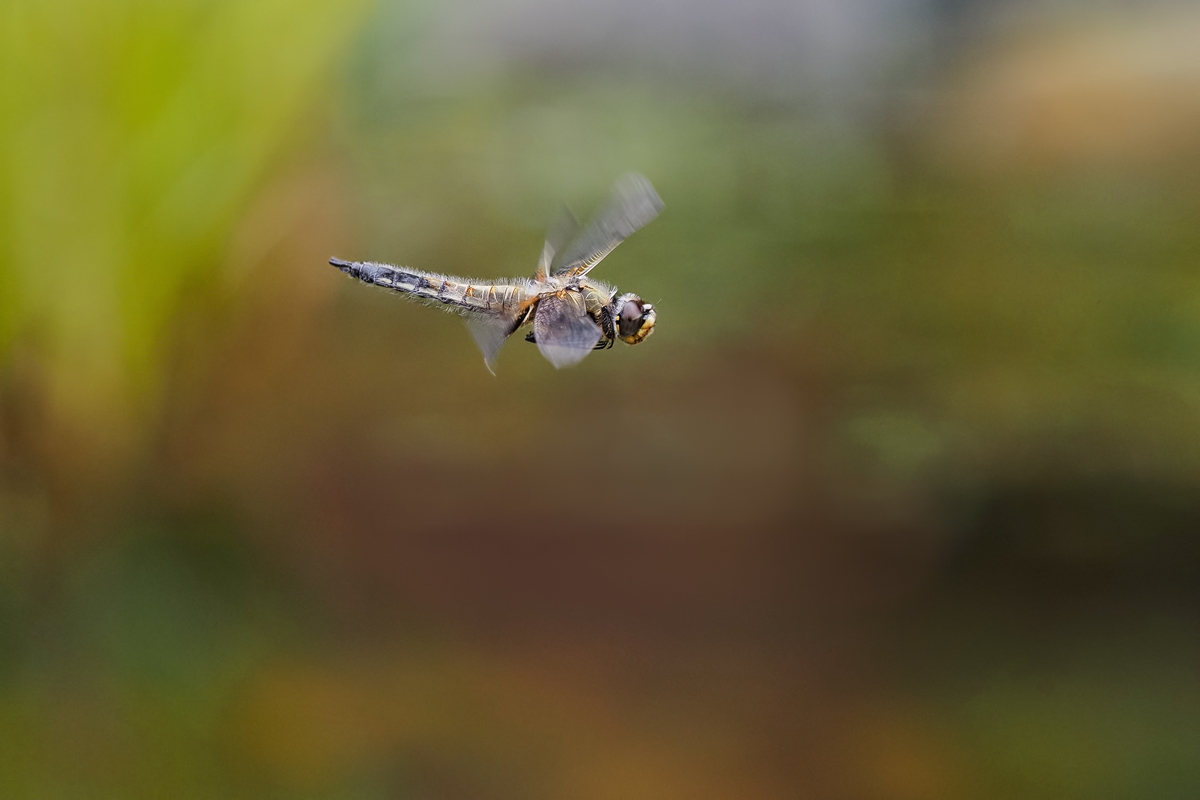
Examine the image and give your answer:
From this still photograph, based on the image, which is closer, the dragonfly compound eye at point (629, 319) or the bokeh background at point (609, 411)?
the dragonfly compound eye at point (629, 319)

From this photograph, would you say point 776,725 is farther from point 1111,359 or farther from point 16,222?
point 16,222

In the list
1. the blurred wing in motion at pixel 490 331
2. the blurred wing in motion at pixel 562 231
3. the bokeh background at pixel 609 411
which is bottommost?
the blurred wing in motion at pixel 490 331

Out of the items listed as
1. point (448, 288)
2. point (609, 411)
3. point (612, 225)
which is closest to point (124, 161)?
point (609, 411)

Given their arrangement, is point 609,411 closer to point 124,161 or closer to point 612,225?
point 124,161

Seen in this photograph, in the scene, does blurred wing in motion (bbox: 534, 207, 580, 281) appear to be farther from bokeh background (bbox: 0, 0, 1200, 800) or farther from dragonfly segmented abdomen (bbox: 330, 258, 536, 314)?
bokeh background (bbox: 0, 0, 1200, 800)

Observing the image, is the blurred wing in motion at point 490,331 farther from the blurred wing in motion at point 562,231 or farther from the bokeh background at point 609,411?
the bokeh background at point 609,411

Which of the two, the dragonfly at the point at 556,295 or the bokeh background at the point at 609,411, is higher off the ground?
the bokeh background at the point at 609,411

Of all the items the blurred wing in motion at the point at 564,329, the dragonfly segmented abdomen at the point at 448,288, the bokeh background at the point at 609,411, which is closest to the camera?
the blurred wing in motion at the point at 564,329

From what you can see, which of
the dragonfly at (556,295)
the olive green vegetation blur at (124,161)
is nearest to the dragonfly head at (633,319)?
the dragonfly at (556,295)
